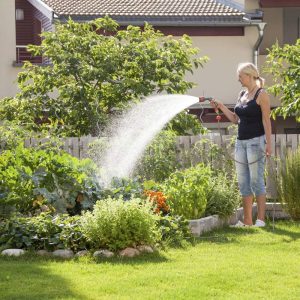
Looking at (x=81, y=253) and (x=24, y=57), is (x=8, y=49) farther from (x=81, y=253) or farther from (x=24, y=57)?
(x=81, y=253)

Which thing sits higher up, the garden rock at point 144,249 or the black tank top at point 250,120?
the black tank top at point 250,120

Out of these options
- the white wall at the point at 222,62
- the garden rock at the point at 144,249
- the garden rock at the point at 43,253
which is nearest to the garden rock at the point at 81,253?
the garden rock at the point at 43,253

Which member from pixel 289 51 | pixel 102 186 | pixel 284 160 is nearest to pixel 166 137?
pixel 284 160

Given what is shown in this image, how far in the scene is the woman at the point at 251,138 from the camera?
12750 mm

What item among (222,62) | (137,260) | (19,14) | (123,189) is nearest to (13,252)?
(137,260)

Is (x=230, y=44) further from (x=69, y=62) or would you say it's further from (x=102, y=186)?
(x=102, y=186)

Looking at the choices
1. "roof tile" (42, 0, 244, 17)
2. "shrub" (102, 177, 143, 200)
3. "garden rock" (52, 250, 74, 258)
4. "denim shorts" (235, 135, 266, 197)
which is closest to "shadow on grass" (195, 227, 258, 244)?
"denim shorts" (235, 135, 266, 197)

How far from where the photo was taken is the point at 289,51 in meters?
18.4

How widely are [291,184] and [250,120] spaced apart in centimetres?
118

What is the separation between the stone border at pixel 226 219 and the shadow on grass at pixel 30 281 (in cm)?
257

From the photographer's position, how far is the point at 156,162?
14.4 meters

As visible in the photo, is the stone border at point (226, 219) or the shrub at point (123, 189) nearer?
the shrub at point (123, 189)

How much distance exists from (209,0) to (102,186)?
62.4 ft

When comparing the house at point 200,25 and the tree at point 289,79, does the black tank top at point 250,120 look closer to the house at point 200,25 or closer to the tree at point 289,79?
the tree at point 289,79
